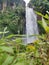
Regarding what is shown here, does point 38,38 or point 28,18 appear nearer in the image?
point 38,38

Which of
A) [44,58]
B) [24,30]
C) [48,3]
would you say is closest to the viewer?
[44,58]

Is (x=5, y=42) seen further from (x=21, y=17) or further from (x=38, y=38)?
(x=21, y=17)

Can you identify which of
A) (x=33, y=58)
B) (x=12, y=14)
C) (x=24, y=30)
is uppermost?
(x=33, y=58)

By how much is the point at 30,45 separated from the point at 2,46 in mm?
31

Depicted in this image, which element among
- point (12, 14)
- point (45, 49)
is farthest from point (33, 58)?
point (12, 14)

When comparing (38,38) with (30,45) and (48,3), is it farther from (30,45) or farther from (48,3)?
(48,3)

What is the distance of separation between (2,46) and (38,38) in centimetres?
4

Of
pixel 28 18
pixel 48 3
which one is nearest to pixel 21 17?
pixel 28 18

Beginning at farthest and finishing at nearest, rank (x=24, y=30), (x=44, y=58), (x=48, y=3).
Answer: (x=24, y=30), (x=48, y=3), (x=44, y=58)

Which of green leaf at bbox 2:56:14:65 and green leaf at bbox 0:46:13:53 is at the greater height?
green leaf at bbox 0:46:13:53

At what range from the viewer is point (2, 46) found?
0.80ft

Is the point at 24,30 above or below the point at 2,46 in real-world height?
below

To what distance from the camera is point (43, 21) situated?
26cm

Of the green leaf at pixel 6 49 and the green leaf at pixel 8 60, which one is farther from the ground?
the green leaf at pixel 6 49
